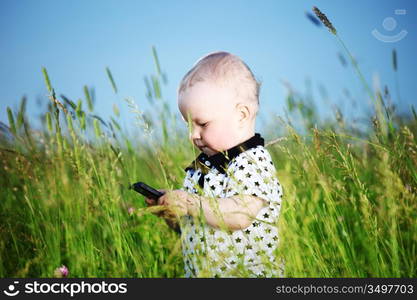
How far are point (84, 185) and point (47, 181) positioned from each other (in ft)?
1.18

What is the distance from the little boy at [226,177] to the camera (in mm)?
1188

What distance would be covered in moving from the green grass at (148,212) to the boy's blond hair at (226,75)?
0.14m

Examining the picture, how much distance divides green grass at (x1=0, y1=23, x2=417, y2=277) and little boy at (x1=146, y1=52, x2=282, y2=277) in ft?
0.22

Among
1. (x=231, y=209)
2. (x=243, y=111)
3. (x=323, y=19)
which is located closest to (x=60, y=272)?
(x=231, y=209)

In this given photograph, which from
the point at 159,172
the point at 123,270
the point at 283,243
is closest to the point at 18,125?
the point at 159,172

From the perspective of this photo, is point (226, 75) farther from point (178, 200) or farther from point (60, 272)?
point (60, 272)

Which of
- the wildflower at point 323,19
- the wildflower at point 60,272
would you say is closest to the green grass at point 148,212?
the wildflower at point 60,272

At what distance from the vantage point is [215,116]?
129cm

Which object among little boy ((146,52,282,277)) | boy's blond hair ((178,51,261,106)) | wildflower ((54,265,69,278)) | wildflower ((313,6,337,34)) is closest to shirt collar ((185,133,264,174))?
little boy ((146,52,282,277))

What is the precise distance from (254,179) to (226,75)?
1.07ft

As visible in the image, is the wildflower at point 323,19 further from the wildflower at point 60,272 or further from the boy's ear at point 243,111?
the wildflower at point 60,272

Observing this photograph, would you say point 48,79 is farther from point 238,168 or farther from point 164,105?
point 238,168

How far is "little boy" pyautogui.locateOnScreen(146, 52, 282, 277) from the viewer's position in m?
1.19

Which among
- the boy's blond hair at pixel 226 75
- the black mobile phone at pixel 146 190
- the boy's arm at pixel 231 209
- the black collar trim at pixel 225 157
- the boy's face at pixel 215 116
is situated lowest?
the boy's arm at pixel 231 209
